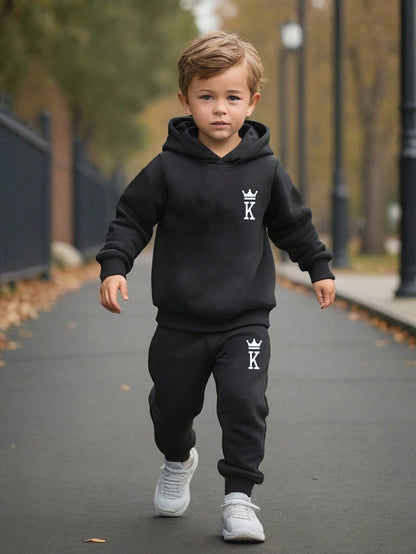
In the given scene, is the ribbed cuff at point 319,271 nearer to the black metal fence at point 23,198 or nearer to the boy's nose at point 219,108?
the boy's nose at point 219,108

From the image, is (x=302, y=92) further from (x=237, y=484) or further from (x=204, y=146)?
(x=237, y=484)

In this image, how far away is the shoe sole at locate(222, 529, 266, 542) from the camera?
389cm

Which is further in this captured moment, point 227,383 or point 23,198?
point 23,198

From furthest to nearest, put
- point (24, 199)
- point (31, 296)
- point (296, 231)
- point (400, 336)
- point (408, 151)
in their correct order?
point (31, 296) < point (24, 199) < point (408, 151) < point (400, 336) < point (296, 231)

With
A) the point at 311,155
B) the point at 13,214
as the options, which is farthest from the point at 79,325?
the point at 311,155

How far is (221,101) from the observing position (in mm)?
3965

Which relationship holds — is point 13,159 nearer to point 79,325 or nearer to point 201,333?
point 79,325

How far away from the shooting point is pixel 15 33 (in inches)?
822

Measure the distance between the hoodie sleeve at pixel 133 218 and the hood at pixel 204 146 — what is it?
3.5 inches

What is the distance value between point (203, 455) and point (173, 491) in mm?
1130

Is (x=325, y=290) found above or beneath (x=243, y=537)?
above

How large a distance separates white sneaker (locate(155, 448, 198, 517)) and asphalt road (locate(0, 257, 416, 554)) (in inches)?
1.7

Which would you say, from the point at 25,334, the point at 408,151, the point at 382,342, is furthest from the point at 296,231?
the point at 408,151

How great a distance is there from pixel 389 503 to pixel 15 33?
694 inches
